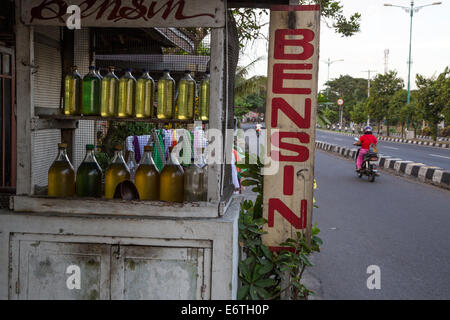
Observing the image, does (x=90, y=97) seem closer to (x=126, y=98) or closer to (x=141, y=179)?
(x=126, y=98)

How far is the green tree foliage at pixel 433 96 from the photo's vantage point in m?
26.0

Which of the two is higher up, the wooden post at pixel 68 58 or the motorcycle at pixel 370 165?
the wooden post at pixel 68 58

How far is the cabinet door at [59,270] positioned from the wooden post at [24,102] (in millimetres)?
388

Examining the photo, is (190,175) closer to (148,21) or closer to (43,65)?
(148,21)

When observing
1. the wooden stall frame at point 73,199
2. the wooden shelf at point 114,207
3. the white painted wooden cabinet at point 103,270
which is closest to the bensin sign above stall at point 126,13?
the wooden stall frame at point 73,199

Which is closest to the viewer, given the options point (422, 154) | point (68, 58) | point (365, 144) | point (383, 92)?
point (68, 58)

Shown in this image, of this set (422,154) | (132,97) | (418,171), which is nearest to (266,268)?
(132,97)

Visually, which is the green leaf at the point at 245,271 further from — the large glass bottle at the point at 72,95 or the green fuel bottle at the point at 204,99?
the large glass bottle at the point at 72,95

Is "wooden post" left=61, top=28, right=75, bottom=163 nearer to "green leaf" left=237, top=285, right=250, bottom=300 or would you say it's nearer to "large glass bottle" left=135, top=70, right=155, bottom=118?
"large glass bottle" left=135, top=70, right=155, bottom=118

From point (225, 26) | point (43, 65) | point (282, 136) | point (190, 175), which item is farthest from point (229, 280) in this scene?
point (43, 65)

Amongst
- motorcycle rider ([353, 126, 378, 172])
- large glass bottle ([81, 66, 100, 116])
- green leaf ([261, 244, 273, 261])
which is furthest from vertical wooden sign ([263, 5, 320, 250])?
motorcycle rider ([353, 126, 378, 172])

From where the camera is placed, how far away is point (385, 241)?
19.0ft

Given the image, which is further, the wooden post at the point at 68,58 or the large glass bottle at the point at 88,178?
the wooden post at the point at 68,58

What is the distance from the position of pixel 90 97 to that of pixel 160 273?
3.89 feet
